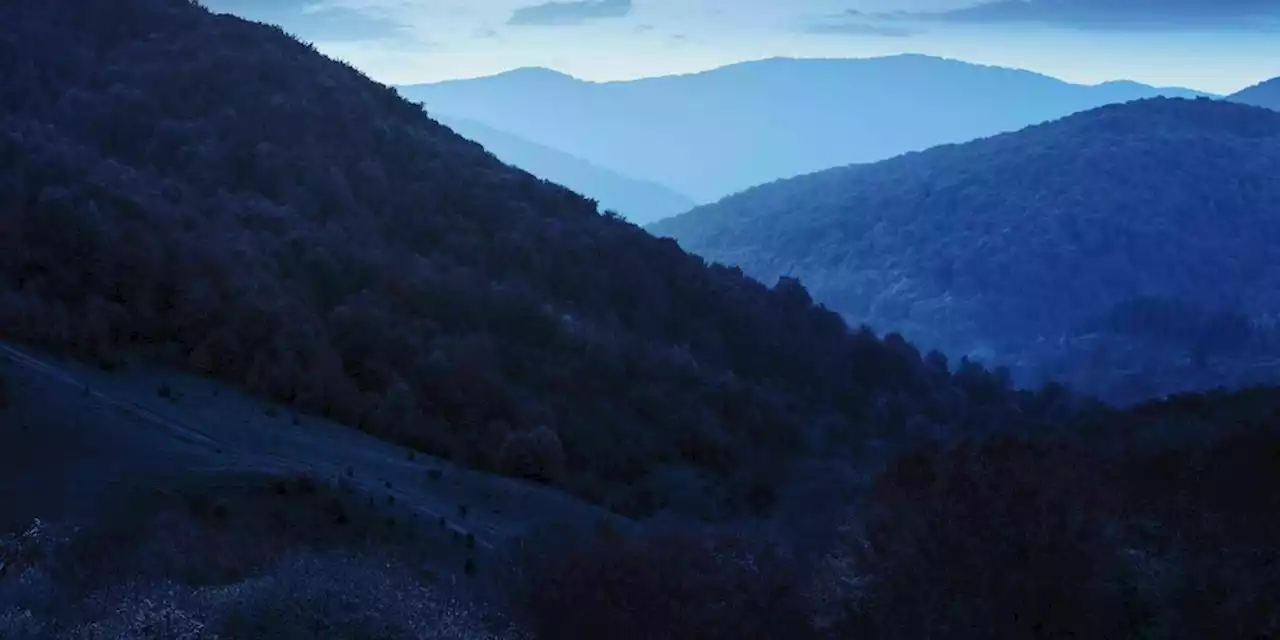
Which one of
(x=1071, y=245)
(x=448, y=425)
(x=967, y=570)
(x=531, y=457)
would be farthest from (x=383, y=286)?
(x=1071, y=245)

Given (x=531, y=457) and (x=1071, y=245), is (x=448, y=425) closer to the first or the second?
(x=531, y=457)

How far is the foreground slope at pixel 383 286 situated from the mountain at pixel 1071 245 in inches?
1350

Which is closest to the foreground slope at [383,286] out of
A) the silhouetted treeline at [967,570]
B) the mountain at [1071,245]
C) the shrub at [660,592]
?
the shrub at [660,592]

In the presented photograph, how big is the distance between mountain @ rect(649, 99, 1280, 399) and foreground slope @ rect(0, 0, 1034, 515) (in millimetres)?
34301

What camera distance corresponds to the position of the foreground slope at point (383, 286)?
15820 mm

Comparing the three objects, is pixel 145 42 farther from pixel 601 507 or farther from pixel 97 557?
pixel 97 557

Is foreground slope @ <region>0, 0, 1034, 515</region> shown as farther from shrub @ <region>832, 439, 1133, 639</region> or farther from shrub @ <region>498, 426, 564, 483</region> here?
shrub @ <region>832, 439, 1133, 639</region>

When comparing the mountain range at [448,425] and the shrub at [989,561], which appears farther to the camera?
the mountain range at [448,425]

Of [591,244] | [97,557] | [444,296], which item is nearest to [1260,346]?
[591,244]

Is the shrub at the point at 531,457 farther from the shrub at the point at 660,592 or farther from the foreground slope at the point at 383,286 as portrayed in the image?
the shrub at the point at 660,592

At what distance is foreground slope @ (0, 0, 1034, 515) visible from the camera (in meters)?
15.8

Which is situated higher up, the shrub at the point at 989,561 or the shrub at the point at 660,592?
the shrub at the point at 989,561

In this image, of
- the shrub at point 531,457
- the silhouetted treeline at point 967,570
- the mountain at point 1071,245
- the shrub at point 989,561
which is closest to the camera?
the shrub at point 989,561

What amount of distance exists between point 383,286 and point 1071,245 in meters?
74.8
